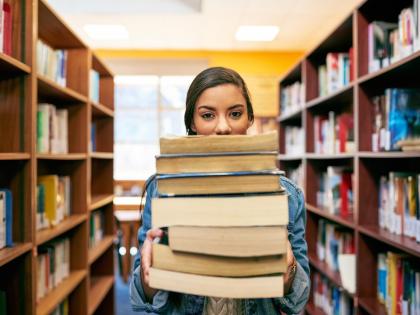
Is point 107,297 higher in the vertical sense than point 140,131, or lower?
lower

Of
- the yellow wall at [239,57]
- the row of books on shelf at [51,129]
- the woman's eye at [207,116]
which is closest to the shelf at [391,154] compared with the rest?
the woman's eye at [207,116]

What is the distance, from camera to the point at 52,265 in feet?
7.43

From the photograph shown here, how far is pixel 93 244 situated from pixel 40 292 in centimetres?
104

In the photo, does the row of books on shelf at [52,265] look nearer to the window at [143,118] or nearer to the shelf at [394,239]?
the shelf at [394,239]

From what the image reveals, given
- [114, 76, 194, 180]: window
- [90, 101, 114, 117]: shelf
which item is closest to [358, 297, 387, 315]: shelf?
[90, 101, 114, 117]: shelf

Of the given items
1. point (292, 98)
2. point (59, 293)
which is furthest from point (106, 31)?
point (59, 293)

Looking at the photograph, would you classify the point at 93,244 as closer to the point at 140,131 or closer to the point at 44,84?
the point at 44,84

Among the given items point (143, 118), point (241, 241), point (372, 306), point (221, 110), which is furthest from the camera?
point (143, 118)

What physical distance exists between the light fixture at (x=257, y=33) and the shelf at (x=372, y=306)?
158 inches

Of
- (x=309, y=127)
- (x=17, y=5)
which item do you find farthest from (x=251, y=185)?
(x=309, y=127)

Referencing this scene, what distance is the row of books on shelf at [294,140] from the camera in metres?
3.57

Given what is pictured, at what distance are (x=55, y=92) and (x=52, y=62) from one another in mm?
285

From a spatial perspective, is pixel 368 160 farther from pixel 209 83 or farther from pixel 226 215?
pixel 226 215

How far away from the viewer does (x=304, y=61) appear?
315cm
